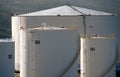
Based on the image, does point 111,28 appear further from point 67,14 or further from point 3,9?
point 3,9

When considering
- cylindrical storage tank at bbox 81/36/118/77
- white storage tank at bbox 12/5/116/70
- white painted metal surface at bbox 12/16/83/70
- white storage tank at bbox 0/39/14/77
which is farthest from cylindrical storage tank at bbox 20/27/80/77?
white painted metal surface at bbox 12/16/83/70

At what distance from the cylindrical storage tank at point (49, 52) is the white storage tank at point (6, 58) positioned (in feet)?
6.29

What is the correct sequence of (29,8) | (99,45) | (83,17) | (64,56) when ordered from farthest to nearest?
(29,8)
(83,17)
(99,45)
(64,56)

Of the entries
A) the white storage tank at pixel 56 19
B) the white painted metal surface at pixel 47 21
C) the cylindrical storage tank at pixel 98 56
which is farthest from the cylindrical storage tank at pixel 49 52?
the white painted metal surface at pixel 47 21

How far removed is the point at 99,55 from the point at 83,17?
33.0ft

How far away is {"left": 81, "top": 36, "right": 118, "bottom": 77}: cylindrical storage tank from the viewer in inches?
1464

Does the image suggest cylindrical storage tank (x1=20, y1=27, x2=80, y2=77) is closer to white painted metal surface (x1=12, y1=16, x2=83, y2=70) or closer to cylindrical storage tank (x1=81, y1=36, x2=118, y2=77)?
cylindrical storage tank (x1=81, y1=36, x2=118, y2=77)

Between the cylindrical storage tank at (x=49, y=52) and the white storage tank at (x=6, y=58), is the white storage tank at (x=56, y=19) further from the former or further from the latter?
the cylindrical storage tank at (x=49, y=52)

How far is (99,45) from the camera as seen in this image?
3712 cm

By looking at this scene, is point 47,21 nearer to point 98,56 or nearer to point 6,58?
point 98,56

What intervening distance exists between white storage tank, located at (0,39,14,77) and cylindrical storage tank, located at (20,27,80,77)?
6.29ft

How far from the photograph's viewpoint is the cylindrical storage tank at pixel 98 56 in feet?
122

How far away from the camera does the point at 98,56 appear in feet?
122

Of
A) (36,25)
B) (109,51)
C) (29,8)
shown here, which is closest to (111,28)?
(36,25)
